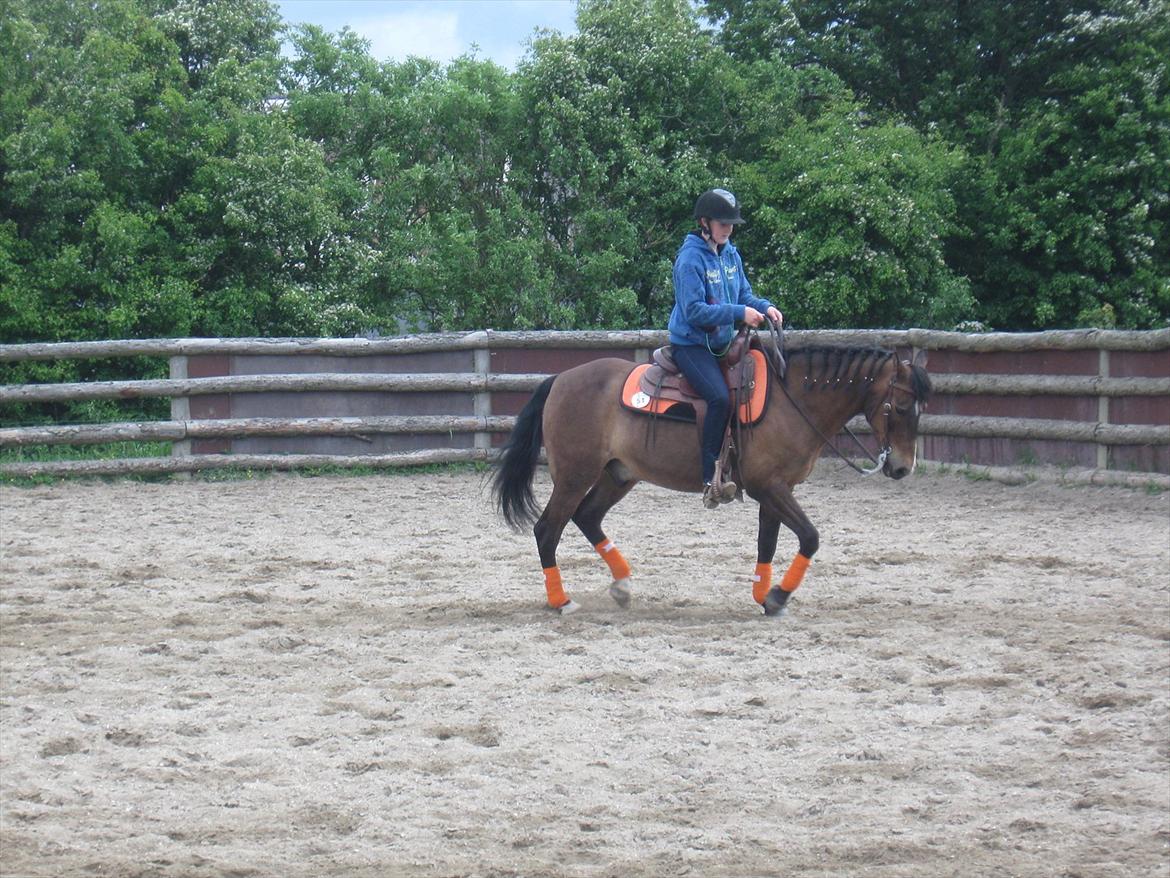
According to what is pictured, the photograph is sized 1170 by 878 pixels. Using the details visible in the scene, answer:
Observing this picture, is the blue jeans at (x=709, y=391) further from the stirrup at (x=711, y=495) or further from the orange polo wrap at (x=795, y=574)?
the orange polo wrap at (x=795, y=574)

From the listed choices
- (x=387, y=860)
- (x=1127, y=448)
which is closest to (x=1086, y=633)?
(x=387, y=860)

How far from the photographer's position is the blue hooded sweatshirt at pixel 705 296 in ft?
24.7

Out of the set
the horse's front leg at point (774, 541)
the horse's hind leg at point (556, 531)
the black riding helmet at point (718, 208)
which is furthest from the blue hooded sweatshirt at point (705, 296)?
the horse's hind leg at point (556, 531)

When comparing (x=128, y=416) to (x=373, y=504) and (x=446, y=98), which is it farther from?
(x=446, y=98)

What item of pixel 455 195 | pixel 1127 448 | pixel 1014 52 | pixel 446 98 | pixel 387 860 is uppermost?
pixel 1014 52

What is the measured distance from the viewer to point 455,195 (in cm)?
1997

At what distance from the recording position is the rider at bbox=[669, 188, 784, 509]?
24.9 ft

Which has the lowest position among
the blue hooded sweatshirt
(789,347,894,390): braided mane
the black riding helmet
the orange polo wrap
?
the orange polo wrap

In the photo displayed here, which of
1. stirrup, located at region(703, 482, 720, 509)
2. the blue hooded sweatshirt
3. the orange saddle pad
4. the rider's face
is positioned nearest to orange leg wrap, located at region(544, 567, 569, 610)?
stirrup, located at region(703, 482, 720, 509)

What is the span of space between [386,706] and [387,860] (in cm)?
169

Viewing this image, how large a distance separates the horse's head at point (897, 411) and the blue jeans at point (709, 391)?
0.88 metres

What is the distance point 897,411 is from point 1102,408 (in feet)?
18.2

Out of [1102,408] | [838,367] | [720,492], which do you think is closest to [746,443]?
[720,492]

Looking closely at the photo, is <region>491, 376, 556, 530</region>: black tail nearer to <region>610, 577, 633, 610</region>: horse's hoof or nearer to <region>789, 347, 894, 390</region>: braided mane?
<region>610, 577, 633, 610</region>: horse's hoof
